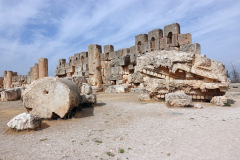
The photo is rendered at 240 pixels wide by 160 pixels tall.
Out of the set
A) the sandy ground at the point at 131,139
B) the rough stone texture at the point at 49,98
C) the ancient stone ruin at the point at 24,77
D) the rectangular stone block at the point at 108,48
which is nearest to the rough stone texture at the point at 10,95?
the ancient stone ruin at the point at 24,77

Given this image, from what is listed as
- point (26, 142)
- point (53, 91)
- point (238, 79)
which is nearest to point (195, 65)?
point (53, 91)

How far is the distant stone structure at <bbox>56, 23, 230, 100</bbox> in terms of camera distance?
6.52 meters

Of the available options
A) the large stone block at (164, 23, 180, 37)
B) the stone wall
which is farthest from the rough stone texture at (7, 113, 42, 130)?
the large stone block at (164, 23, 180, 37)

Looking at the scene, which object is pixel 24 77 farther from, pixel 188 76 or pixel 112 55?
pixel 188 76

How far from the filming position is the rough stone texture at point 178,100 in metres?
5.75

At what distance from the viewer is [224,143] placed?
281 centimetres

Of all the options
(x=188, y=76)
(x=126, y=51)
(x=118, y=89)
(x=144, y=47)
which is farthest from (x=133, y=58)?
(x=188, y=76)

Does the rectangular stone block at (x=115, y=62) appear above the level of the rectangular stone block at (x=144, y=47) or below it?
below

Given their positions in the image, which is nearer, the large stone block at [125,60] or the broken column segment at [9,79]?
the large stone block at [125,60]

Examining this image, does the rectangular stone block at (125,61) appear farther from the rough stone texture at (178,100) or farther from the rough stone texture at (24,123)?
the rough stone texture at (24,123)

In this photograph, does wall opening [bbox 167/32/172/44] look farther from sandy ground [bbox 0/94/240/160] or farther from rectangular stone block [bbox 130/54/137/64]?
sandy ground [bbox 0/94/240/160]

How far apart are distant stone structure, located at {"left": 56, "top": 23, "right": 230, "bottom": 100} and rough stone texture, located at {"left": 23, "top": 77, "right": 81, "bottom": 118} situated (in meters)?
3.68

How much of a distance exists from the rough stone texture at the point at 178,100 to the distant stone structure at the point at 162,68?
88 centimetres

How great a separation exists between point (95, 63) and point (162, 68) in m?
9.92
